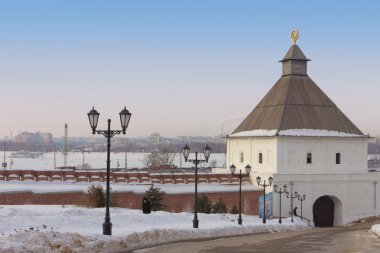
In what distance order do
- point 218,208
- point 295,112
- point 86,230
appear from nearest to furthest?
point 86,230 → point 218,208 → point 295,112

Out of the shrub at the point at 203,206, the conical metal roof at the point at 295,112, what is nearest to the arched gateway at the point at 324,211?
the conical metal roof at the point at 295,112

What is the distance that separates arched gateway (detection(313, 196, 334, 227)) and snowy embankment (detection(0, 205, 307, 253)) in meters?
24.4

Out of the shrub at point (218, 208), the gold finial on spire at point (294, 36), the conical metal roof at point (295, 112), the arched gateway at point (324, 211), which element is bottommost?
the arched gateway at point (324, 211)

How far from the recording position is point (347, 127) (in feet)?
172

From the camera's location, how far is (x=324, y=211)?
51344 mm

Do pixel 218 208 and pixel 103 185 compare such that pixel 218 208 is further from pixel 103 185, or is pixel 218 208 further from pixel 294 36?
pixel 294 36

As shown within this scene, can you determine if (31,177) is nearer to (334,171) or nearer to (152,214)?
(152,214)

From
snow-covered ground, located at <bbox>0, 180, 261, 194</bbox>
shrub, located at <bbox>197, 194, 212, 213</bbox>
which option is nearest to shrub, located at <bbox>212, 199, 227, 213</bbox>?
shrub, located at <bbox>197, 194, 212, 213</bbox>

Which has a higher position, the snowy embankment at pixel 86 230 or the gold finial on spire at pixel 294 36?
the gold finial on spire at pixel 294 36

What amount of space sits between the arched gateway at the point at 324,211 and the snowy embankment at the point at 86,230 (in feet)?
80.1

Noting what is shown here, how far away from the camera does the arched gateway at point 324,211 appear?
5116cm

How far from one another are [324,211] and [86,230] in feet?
116

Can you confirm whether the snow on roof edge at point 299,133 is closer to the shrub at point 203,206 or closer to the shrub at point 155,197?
the shrub at point 203,206

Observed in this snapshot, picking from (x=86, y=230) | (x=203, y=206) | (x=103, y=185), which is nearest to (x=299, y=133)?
(x=203, y=206)
